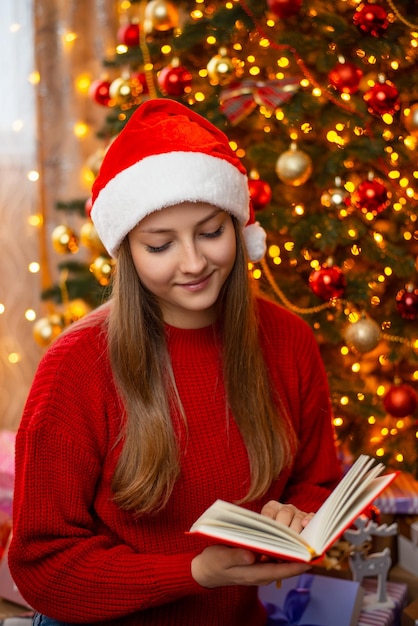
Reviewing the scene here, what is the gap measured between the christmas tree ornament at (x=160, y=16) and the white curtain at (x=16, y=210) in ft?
2.54

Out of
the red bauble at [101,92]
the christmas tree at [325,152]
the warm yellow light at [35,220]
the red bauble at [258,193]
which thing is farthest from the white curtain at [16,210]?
the red bauble at [258,193]

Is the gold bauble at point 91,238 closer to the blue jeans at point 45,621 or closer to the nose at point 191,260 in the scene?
the nose at point 191,260

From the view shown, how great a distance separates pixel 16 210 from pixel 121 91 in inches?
33.4

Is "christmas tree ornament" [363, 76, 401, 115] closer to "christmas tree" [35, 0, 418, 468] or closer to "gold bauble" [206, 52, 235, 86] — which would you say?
"christmas tree" [35, 0, 418, 468]

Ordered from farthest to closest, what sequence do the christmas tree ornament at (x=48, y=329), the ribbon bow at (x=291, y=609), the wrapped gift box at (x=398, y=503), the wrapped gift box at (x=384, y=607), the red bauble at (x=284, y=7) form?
1. the christmas tree ornament at (x=48, y=329)
2. the wrapped gift box at (x=398, y=503)
3. the red bauble at (x=284, y=7)
4. the wrapped gift box at (x=384, y=607)
5. the ribbon bow at (x=291, y=609)

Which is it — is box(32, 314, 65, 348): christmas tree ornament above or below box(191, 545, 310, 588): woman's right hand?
below

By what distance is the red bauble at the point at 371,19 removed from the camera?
2.02 m

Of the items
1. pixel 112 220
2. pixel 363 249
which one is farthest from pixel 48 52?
pixel 112 220

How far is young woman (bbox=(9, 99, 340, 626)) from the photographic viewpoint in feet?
4.03

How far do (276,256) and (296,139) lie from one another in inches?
14.6

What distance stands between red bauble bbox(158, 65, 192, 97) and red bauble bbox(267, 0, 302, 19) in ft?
0.97

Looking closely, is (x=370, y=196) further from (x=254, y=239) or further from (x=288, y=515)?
(x=288, y=515)

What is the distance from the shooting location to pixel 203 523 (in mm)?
998

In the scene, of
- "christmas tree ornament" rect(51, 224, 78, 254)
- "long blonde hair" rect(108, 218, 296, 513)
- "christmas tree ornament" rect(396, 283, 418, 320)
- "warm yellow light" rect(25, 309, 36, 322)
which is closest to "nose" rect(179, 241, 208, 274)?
"long blonde hair" rect(108, 218, 296, 513)
